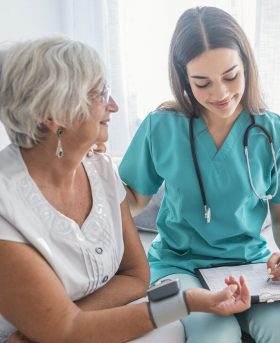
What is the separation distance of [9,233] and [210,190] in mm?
611

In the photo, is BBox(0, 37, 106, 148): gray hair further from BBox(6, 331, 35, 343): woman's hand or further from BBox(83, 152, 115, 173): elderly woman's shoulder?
BBox(6, 331, 35, 343): woman's hand

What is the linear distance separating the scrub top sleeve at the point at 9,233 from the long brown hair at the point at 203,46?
65 centimetres

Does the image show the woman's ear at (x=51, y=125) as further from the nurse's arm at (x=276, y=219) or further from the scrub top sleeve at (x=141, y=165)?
the nurse's arm at (x=276, y=219)

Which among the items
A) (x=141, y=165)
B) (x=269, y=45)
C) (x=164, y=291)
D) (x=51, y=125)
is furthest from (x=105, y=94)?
(x=269, y=45)

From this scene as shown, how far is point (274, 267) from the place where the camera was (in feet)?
4.18

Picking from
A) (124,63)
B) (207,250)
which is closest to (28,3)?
(124,63)

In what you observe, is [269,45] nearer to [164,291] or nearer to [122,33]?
[122,33]

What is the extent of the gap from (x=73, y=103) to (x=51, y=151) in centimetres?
15

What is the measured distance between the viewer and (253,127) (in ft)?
4.66

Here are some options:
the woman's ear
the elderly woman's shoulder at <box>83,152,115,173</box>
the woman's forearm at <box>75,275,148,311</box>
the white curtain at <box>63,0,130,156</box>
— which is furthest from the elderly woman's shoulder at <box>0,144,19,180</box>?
the white curtain at <box>63,0,130,156</box>

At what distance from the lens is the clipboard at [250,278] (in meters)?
1.18

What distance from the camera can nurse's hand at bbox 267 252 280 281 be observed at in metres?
1.25

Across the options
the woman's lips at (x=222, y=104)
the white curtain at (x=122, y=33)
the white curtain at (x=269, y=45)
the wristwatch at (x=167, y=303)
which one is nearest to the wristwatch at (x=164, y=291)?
the wristwatch at (x=167, y=303)

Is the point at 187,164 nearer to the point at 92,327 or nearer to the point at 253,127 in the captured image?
the point at 253,127
